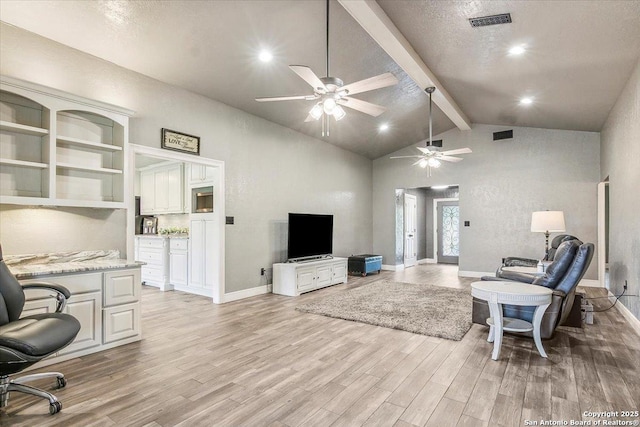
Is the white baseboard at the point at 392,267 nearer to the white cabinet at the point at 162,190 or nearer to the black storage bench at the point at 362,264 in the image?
the black storage bench at the point at 362,264

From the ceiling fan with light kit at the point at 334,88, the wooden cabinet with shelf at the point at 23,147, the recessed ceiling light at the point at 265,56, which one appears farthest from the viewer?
the recessed ceiling light at the point at 265,56

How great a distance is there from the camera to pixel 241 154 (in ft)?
17.5

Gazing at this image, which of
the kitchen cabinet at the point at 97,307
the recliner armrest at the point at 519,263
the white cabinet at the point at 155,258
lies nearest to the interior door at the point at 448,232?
the recliner armrest at the point at 519,263

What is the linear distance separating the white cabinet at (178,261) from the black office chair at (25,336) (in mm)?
3225

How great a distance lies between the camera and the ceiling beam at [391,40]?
9.96ft

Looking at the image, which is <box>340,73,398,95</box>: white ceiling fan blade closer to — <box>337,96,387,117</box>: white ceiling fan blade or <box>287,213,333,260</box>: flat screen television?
<box>337,96,387,117</box>: white ceiling fan blade

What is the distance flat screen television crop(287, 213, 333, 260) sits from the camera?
5898mm

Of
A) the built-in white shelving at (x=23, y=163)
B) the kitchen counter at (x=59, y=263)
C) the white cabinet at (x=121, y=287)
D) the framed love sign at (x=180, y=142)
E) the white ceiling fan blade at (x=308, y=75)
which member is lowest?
the white cabinet at (x=121, y=287)

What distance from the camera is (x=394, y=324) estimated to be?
3900 mm

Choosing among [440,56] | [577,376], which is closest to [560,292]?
[577,376]

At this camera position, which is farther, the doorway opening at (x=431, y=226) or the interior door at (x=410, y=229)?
the doorway opening at (x=431, y=226)

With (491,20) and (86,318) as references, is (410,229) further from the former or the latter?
(86,318)

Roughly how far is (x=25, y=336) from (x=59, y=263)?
1.43 metres

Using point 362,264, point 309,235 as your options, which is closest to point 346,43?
point 309,235
